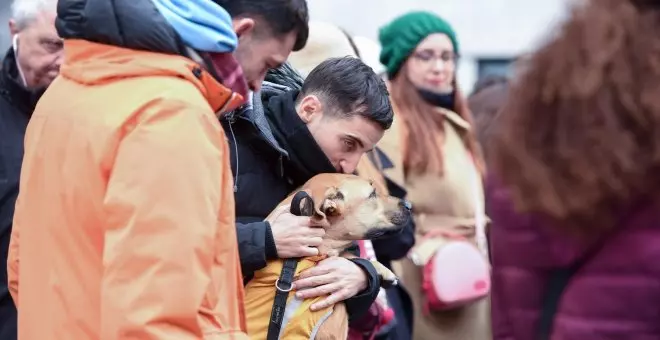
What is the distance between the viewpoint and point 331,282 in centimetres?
299

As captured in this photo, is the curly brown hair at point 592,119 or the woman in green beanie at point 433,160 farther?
the woman in green beanie at point 433,160

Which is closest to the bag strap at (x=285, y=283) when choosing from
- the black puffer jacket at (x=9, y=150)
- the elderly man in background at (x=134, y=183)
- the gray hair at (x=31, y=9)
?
the elderly man in background at (x=134, y=183)

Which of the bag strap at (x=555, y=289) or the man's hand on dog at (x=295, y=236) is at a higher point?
the bag strap at (x=555, y=289)

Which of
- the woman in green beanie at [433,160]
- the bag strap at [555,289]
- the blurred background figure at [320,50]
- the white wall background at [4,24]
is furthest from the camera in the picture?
the white wall background at [4,24]

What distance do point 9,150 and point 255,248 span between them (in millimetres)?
1378

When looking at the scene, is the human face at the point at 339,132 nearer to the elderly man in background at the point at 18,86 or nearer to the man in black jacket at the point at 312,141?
the man in black jacket at the point at 312,141

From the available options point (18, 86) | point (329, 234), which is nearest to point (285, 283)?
point (329, 234)

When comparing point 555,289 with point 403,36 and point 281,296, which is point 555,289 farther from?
point 403,36

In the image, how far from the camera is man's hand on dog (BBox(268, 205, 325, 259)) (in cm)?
293

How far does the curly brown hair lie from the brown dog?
932 millimetres

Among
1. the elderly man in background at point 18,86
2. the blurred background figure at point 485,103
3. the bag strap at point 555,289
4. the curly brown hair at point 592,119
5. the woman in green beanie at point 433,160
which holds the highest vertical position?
the curly brown hair at point 592,119

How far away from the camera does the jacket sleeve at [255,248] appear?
9.53 feet

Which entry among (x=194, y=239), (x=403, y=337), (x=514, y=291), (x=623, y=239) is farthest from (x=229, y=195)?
(x=403, y=337)

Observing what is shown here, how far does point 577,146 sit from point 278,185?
1270 mm
